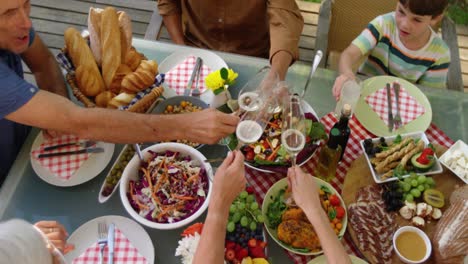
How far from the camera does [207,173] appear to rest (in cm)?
152

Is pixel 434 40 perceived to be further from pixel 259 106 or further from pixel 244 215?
pixel 244 215

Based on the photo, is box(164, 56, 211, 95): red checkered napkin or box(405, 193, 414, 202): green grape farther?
box(164, 56, 211, 95): red checkered napkin

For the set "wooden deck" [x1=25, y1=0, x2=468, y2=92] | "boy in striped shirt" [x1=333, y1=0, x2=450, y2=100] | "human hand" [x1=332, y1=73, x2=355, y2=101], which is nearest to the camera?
"human hand" [x1=332, y1=73, x2=355, y2=101]

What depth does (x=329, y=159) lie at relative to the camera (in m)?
1.53

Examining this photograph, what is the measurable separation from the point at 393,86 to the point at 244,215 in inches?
38.2

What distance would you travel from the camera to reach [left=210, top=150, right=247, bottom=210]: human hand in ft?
4.25

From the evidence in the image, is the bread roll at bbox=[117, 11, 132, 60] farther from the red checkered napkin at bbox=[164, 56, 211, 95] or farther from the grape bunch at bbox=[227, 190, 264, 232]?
the grape bunch at bbox=[227, 190, 264, 232]

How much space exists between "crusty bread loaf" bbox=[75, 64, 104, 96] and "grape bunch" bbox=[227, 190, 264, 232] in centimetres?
72

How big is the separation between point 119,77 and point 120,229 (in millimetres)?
609

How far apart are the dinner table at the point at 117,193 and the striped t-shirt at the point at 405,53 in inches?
9.9

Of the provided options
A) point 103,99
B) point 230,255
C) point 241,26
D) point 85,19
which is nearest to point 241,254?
point 230,255

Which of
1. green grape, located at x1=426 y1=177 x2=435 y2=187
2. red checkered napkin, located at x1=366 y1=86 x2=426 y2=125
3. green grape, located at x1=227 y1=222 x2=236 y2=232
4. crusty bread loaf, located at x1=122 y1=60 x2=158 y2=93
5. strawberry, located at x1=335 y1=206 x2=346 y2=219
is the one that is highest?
crusty bread loaf, located at x1=122 y1=60 x2=158 y2=93

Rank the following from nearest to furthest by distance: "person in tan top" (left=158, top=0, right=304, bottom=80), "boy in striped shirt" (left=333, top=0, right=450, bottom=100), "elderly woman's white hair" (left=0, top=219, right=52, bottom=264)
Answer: "elderly woman's white hair" (left=0, top=219, right=52, bottom=264) < "person in tan top" (left=158, top=0, right=304, bottom=80) < "boy in striped shirt" (left=333, top=0, right=450, bottom=100)

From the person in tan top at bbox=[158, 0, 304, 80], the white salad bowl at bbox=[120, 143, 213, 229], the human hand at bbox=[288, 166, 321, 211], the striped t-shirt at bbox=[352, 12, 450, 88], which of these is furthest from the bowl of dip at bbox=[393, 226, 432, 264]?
the striped t-shirt at bbox=[352, 12, 450, 88]
